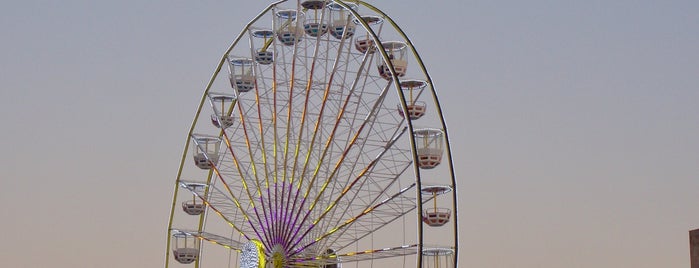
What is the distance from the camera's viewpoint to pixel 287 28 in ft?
192

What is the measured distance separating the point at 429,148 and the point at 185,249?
1024cm

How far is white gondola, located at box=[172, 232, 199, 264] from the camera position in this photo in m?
61.1

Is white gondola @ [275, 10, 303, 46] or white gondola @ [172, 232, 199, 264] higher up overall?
white gondola @ [275, 10, 303, 46]

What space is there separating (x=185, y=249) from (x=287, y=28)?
8044mm

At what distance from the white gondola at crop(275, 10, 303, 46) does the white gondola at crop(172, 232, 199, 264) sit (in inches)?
284

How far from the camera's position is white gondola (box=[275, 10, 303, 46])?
58.3 meters

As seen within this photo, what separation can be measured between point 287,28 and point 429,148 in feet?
21.1

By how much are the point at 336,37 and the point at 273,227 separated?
5824 mm

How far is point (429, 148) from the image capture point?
2162 inches

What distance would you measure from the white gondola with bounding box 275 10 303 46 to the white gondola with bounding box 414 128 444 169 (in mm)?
5473

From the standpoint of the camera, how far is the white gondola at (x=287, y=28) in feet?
191

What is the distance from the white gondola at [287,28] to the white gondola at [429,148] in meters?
5.47

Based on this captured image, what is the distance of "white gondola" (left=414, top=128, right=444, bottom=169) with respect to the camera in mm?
54875

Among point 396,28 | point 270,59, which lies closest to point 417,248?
point 396,28
